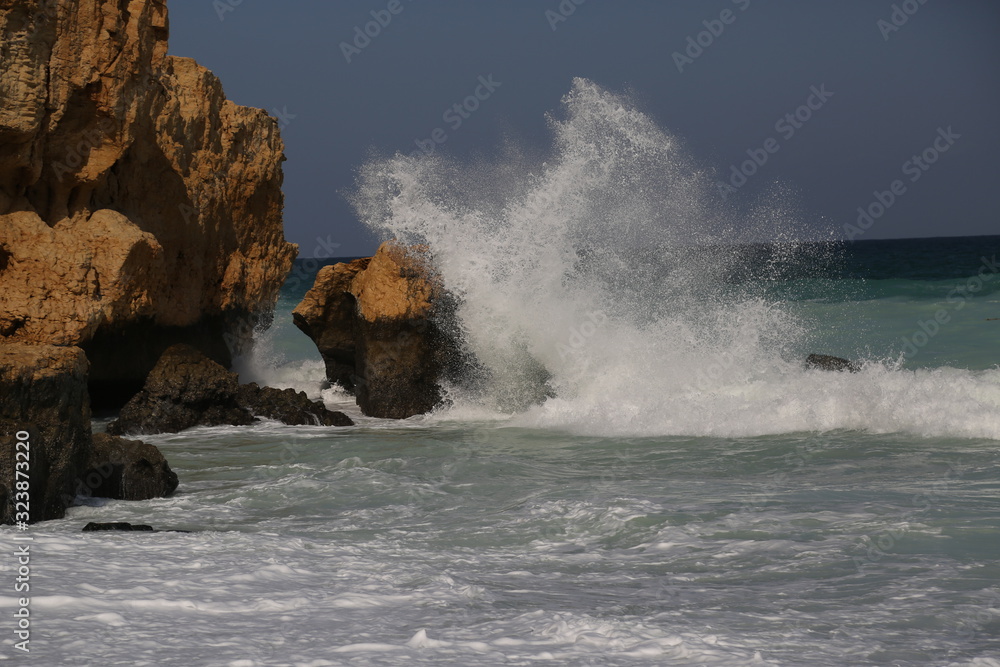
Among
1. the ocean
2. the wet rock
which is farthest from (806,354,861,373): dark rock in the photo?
the wet rock

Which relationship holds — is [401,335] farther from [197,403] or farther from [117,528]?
[117,528]

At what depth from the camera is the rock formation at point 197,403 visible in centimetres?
980

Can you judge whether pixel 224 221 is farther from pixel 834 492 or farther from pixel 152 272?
pixel 834 492

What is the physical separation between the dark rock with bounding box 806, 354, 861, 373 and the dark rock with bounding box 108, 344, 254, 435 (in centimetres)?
594

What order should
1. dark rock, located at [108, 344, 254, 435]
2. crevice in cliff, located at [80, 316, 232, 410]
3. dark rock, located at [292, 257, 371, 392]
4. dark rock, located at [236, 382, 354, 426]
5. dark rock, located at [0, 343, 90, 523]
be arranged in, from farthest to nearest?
dark rock, located at [292, 257, 371, 392] → crevice in cliff, located at [80, 316, 232, 410] → dark rock, located at [236, 382, 354, 426] → dark rock, located at [108, 344, 254, 435] → dark rock, located at [0, 343, 90, 523]

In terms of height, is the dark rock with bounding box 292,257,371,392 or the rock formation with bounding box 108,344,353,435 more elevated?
the dark rock with bounding box 292,257,371,392

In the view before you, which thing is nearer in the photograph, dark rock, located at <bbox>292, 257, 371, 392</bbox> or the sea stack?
the sea stack

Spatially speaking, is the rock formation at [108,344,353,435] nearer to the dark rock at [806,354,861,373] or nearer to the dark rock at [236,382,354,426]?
the dark rock at [236,382,354,426]

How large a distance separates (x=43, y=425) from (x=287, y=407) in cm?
451

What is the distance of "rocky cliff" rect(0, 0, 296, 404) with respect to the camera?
9766 millimetres

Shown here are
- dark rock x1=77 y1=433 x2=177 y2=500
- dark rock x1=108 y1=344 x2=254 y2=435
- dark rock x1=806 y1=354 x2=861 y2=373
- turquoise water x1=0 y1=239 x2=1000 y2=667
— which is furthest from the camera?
dark rock x1=806 y1=354 x2=861 y2=373

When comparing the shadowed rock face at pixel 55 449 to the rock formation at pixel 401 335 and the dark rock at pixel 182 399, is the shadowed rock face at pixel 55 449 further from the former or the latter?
the rock formation at pixel 401 335

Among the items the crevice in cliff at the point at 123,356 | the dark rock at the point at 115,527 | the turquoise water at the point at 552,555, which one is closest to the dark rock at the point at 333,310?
the crevice in cliff at the point at 123,356

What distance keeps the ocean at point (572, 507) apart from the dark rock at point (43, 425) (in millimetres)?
220
